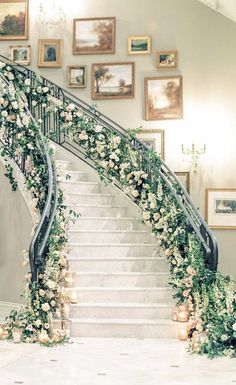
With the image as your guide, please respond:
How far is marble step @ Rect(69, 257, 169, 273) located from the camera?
25.5 ft

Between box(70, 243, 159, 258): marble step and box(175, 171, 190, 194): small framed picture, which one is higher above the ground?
box(175, 171, 190, 194): small framed picture

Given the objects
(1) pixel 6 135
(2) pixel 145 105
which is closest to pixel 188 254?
(1) pixel 6 135

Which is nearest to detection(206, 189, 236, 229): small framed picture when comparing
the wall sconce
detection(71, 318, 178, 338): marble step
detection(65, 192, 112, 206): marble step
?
the wall sconce

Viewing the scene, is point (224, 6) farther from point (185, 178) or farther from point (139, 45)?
point (185, 178)

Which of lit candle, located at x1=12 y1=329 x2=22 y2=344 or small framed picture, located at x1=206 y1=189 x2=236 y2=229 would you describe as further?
small framed picture, located at x1=206 y1=189 x2=236 y2=229

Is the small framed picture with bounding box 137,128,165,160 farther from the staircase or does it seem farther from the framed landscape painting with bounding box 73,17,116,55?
the framed landscape painting with bounding box 73,17,116,55

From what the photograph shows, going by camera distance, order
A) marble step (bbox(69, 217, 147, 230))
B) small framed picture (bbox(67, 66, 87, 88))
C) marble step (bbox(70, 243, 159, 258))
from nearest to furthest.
A: marble step (bbox(70, 243, 159, 258)) → marble step (bbox(69, 217, 147, 230)) → small framed picture (bbox(67, 66, 87, 88))

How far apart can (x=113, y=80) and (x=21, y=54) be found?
5.25ft

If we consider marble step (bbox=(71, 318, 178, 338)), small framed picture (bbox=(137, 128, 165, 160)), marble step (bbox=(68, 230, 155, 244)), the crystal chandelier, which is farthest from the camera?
the crystal chandelier

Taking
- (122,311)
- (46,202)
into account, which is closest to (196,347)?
(122,311)

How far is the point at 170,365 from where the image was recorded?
5574mm

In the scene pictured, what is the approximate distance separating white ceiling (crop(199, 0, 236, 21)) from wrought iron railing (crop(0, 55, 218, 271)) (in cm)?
238

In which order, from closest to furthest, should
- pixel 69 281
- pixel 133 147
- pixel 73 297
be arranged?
pixel 73 297 < pixel 69 281 < pixel 133 147

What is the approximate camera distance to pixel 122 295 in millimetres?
7355
